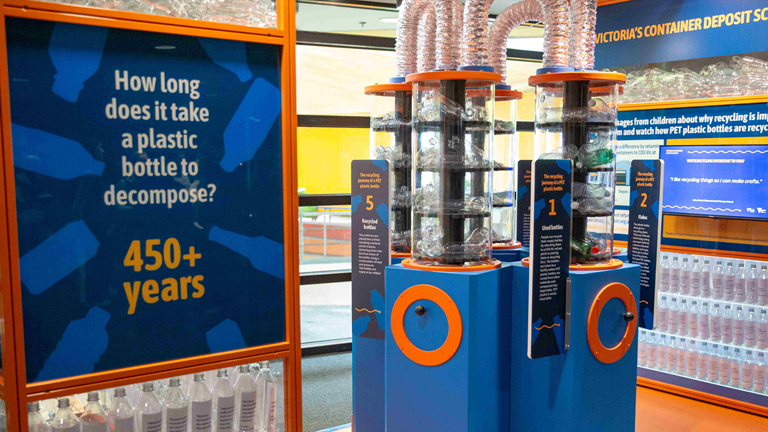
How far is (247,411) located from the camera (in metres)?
2.13

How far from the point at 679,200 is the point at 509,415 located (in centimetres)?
254

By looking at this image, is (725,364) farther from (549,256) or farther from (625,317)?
(549,256)

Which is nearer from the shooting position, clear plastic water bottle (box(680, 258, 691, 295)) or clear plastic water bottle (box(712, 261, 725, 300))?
clear plastic water bottle (box(712, 261, 725, 300))

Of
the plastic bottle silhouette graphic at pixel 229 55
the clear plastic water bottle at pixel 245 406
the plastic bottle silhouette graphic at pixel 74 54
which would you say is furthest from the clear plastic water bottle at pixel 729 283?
the plastic bottle silhouette graphic at pixel 74 54

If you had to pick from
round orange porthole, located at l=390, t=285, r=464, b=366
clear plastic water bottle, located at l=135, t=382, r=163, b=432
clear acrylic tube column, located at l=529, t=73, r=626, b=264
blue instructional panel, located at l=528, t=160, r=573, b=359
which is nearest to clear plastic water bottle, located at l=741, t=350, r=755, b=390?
clear acrylic tube column, located at l=529, t=73, r=626, b=264

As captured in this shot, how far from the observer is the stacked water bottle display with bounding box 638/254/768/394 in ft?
14.0

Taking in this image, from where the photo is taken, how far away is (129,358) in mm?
1928

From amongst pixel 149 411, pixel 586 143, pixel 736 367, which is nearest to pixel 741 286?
pixel 736 367

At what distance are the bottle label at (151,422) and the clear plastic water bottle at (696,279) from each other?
4063mm

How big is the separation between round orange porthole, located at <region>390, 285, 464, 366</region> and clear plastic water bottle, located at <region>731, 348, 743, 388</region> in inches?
113

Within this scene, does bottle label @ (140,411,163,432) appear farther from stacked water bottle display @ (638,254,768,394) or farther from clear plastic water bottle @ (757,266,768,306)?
clear plastic water bottle @ (757,266,768,306)

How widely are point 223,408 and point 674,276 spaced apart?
3.87 m

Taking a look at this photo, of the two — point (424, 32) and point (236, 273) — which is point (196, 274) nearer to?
point (236, 273)

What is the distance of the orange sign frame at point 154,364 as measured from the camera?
5.52 feet
